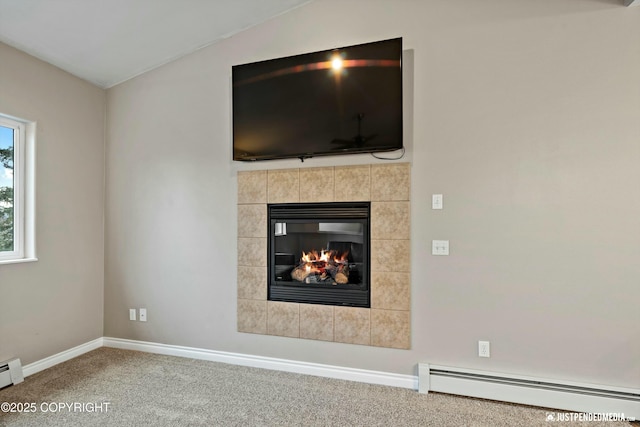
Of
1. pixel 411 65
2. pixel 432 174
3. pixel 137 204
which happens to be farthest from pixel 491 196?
pixel 137 204

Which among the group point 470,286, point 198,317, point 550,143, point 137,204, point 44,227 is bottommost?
point 198,317

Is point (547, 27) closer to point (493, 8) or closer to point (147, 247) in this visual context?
point (493, 8)

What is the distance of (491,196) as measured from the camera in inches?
98.7

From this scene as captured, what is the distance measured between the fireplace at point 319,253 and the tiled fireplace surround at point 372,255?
0.18 ft

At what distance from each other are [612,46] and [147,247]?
395 centimetres

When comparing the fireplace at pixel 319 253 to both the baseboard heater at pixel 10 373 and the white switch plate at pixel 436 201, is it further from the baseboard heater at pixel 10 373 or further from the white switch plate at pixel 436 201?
the baseboard heater at pixel 10 373

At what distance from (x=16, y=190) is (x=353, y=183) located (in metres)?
2.74

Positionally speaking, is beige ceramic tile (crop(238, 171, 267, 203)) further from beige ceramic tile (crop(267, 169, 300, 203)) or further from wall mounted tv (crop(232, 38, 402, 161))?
wall mounted tv (crop(232, 38, 402, 161))

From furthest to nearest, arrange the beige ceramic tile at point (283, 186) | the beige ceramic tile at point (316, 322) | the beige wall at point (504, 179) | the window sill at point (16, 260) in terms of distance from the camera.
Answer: the beige ceramic tile at point (283, 186), the beige ceramic tile at point (316, 322), the window sill at point (16, 260), the beige wall at point (504, 179)

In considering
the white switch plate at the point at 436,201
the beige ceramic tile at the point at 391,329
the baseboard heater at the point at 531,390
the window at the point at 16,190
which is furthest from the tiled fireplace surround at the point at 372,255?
the window at the point at 16,190

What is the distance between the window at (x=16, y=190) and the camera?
285cm

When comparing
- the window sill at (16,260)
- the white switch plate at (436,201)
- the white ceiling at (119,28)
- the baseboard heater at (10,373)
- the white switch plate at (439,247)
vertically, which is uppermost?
the white ceiling at (119,28)

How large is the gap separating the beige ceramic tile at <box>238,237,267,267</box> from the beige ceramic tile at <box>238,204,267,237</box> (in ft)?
0.17

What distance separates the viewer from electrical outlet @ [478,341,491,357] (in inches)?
98.6
